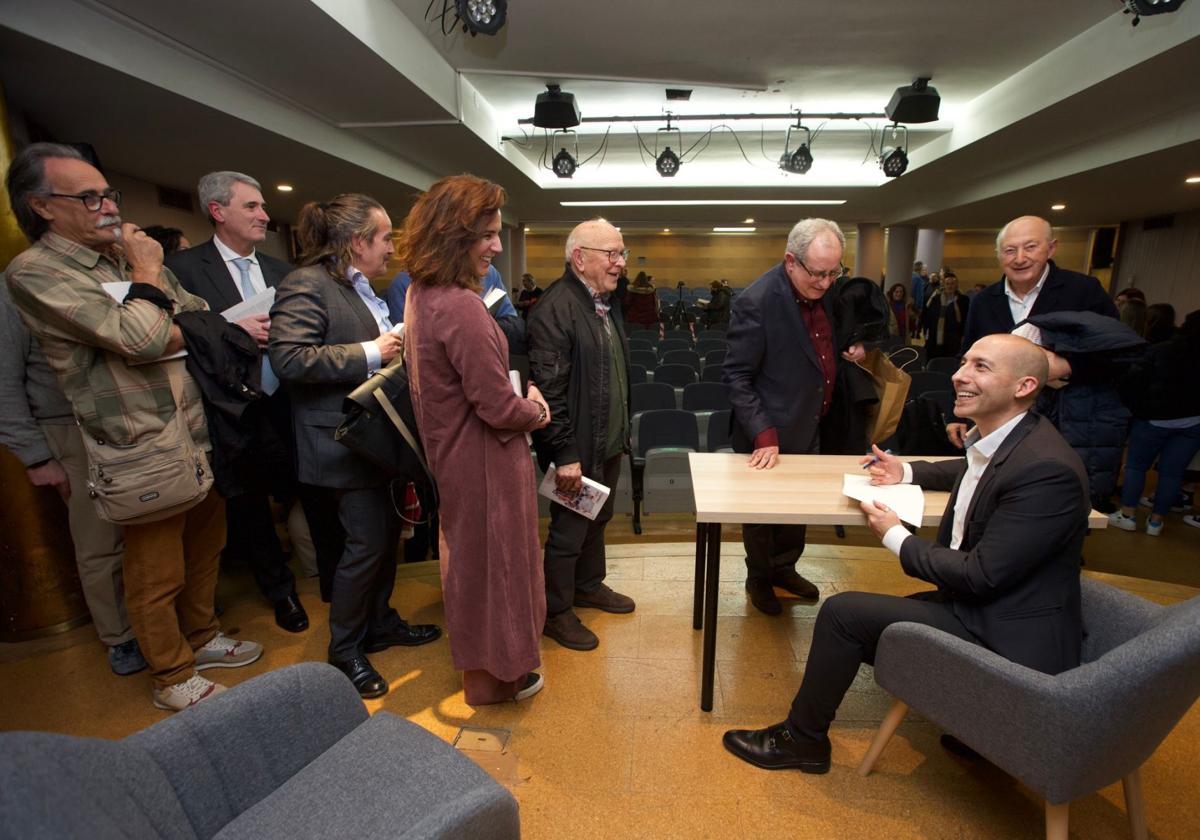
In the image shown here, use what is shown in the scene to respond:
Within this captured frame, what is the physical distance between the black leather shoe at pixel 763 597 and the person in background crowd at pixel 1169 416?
278cm

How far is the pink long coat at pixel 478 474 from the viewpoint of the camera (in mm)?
1641

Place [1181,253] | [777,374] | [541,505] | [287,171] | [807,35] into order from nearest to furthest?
1. [777,374]
2. [541,505]
3. [807,35]
4. [287,171]
5. [1181,253]

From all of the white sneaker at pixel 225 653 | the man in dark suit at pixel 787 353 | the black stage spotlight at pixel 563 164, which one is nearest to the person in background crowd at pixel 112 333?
the white sneaker at pixel 225 653

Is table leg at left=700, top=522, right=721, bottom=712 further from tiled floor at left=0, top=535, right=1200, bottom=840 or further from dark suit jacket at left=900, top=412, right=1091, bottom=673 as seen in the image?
dark suit jacket at left=900, top=412, right=1091, bottom=673

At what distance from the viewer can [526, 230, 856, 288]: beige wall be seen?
63.9ft

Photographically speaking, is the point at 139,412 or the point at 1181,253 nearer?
the point at 139,412

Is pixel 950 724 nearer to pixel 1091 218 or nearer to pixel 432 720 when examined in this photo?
pixel 432 720

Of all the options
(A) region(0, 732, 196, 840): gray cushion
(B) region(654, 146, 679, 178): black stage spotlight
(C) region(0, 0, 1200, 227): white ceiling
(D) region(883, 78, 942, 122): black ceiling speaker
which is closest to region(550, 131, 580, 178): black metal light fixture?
(C) region(0, 0, 1200, 227): white ceiling

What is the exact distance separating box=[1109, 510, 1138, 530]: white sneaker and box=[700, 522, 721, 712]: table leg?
370cm

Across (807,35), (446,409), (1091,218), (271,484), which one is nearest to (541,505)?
(271,484)

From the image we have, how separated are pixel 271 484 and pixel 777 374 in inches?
80.3

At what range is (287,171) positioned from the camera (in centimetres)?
643

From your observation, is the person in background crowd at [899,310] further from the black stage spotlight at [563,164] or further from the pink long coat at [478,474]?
the pink long coat at [478,474]

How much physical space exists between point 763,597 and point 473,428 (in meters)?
1.63
